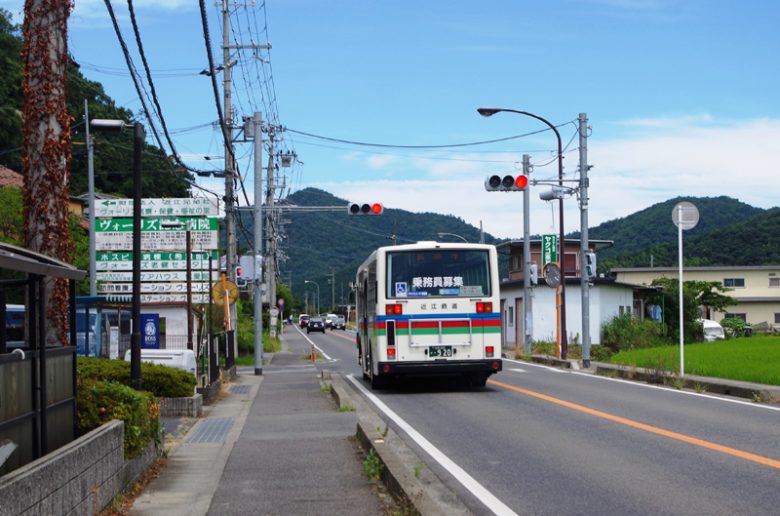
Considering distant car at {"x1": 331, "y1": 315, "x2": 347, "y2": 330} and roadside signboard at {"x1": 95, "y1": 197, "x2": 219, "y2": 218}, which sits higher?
roadside signboard at {"x1": 95, "y1": 197, "x2": 219, "y2": 218}

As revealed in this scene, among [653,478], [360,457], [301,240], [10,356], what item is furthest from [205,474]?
[301,240]

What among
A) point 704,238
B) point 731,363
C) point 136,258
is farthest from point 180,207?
point 704,238

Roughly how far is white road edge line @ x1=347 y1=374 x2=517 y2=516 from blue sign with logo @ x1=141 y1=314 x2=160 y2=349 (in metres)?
8.19

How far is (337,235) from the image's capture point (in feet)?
458

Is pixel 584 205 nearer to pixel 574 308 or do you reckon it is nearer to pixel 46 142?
pixel 574 308

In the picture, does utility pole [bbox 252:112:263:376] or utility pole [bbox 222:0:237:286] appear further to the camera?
utility pole [bbox 222:0:237:286]

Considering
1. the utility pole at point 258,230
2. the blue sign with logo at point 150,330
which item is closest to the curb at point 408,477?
the blue sign with logo at point 150,330

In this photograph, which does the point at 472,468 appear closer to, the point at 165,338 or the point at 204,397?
the point at 204,397

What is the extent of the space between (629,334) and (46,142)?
1407 inches

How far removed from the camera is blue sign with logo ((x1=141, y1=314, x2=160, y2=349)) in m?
21.5

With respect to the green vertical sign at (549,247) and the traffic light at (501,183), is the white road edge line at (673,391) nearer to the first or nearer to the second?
the traffic light at (501,183)

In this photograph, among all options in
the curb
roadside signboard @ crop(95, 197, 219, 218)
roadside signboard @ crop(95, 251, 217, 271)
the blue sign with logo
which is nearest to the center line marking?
the curb

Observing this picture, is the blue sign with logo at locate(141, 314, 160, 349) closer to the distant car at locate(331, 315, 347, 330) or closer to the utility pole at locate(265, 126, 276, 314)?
the utility pole at locate(265, 126, 276, 314)

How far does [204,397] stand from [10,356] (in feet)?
40.0
